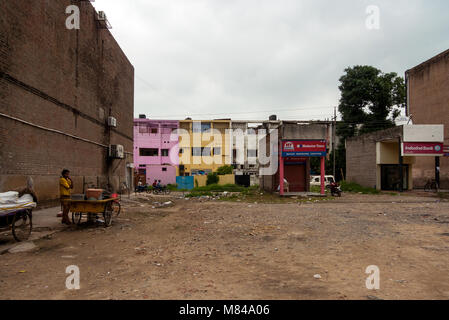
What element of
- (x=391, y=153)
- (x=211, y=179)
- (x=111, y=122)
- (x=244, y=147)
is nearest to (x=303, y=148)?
(x=391, y=153)

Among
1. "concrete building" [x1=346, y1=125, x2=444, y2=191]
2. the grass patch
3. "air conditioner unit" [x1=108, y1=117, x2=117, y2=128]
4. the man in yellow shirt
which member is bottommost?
the grass patch

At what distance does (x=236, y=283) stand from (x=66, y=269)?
2.97 meters

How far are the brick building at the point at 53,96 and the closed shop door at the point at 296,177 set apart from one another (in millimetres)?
13908

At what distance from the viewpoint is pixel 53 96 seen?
12484 mm

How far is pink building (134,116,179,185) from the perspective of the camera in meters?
43.1

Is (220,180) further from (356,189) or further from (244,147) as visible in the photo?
(356,189)

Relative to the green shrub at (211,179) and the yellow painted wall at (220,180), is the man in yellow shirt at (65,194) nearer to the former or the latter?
the green shrub at (211,179)

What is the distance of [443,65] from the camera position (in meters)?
27.4

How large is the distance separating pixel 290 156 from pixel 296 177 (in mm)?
3221

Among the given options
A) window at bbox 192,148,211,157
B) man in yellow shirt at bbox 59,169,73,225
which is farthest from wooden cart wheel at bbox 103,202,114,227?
window at bbox 192,148,211,157

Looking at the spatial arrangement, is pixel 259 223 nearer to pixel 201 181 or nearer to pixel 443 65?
pixel 201 181

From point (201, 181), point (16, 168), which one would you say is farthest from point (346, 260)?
point (201, 181)

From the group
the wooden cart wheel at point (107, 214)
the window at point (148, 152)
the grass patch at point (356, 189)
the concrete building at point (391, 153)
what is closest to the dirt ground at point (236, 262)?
the wooden cart wheel at point (107, 214)

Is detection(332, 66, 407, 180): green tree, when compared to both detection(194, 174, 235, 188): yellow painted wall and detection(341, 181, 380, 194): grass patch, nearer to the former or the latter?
detection(341, 181, 380, 194): grass patch
